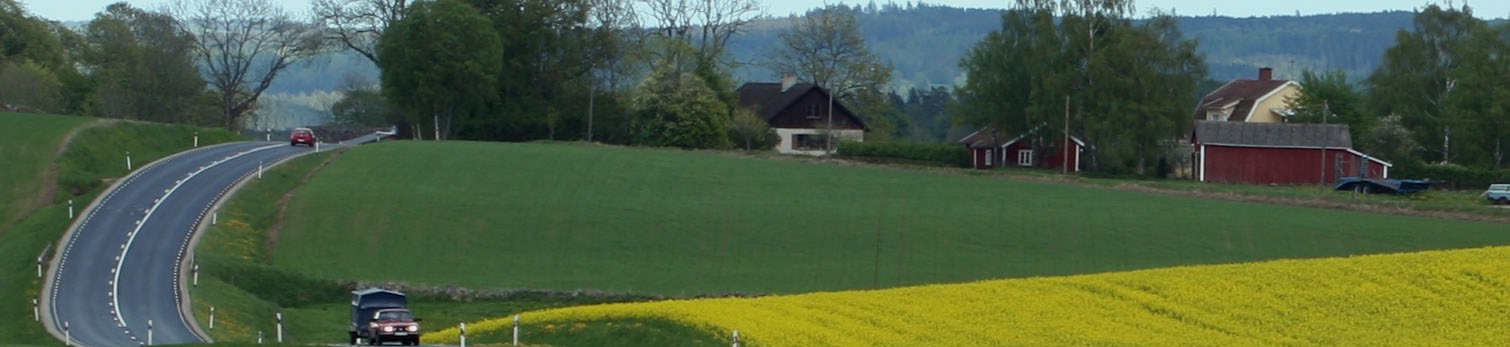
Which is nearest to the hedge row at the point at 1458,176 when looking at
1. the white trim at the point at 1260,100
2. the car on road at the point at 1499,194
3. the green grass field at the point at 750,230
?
the car on road at the point at 1499,194

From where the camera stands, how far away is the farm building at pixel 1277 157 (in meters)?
103

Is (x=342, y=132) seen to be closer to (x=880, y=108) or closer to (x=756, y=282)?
(x=880, y=108)

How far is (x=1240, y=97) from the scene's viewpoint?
5768 inches

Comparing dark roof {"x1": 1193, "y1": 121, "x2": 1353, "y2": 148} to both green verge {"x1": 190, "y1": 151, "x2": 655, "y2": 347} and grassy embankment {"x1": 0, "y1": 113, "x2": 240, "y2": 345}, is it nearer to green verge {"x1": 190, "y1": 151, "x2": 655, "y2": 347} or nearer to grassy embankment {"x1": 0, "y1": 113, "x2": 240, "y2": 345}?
grassy embankment {"x1": 0, "y1": 113, "x2": 240, "y2": 345}

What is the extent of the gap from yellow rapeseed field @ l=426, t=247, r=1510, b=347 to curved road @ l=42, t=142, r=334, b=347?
36.5 feet

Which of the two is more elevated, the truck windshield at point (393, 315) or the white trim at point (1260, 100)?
the white trim at point (1260, 100)

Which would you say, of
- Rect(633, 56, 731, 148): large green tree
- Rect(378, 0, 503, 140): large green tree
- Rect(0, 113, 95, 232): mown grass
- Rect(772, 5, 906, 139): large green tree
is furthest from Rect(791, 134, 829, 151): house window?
Rect(0, 113, 95, 232): mown grass

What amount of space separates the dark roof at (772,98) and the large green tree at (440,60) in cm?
1857

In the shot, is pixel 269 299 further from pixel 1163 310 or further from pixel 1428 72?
pixel 1428 72

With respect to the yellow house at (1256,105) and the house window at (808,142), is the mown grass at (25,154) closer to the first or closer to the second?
the house window at (808,142)

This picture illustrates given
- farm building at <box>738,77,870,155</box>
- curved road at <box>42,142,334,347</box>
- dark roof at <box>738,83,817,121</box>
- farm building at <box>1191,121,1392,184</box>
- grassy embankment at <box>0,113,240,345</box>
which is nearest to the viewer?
curved road at <box>42,142,334,347</box>

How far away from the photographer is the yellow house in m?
142

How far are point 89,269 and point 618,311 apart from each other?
998 inches

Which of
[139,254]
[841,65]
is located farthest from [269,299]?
[841,65]
